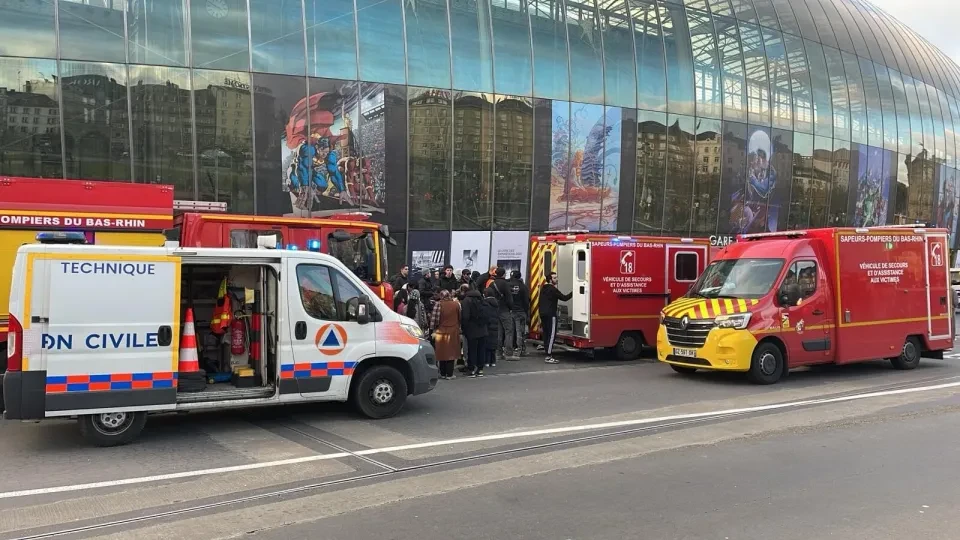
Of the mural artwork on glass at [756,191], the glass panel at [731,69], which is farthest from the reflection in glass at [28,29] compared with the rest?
the mural artwork on glass at [756,191]

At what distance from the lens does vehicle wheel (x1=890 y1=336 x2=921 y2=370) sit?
13148 millimetres

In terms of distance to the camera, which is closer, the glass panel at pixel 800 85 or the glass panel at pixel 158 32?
the glass panel at pixel 158 32

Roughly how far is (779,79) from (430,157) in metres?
16.8

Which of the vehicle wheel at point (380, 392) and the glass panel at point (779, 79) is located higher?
the glass panel at point (779, 79)

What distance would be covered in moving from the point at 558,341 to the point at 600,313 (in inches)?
45.1

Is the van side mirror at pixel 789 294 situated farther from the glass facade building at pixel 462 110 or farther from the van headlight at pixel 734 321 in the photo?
the glass facade building at pixel 462 110

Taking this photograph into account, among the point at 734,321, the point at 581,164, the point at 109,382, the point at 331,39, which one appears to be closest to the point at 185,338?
the point at 109,382

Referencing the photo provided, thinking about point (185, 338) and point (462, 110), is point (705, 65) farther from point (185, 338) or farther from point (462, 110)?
point (185, 338)

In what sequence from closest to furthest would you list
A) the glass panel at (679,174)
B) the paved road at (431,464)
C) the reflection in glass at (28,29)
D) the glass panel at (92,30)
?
1. the paved road at (431,464)
2. the reflection in glass at (28,29)
3. the glass panel at (92,30)
4. the glass panel at (679,174)

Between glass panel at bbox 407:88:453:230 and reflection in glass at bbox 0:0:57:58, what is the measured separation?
8.87m

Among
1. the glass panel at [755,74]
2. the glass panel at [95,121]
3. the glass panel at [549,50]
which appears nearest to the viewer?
the glass panel at [95,121]

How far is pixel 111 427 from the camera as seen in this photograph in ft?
23.0

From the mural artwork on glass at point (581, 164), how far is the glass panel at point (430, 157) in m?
3.83

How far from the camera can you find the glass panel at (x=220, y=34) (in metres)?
17.2
